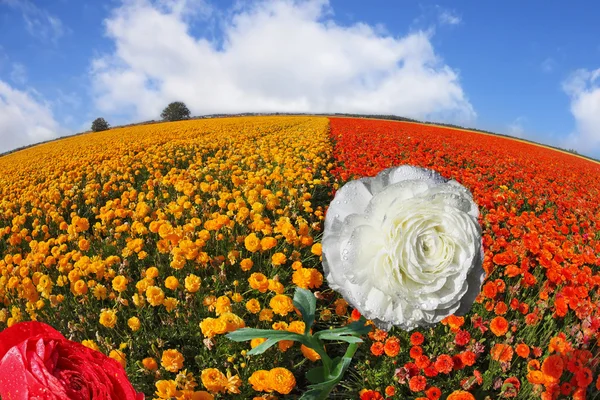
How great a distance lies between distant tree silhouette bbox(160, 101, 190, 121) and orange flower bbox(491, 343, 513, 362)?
47027 mm

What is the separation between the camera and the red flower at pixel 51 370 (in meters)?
0.69

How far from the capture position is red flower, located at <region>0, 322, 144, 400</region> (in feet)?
2.27

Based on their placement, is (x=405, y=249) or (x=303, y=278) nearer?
(x=405, y=249)

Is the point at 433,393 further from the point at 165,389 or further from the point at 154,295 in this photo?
the point at 154,295

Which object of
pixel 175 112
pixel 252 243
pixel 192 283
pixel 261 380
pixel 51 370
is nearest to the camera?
pixel 51 370

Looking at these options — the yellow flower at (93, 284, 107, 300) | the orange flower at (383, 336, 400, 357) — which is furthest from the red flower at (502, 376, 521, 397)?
the yellow flower at (93, 284, 107, 300)

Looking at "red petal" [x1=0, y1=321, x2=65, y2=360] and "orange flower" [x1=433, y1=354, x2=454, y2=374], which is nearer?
"red petal" [x1=0, y1=321, x2=65, y2=360]

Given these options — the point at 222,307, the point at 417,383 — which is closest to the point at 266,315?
→ the point at 222,307

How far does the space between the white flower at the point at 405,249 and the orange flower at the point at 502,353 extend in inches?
86.9

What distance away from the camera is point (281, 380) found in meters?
1.96

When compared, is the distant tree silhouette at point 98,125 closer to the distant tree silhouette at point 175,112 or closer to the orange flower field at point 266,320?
the distant tree silhouette at point 175,112

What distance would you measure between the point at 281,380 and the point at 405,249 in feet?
4.77

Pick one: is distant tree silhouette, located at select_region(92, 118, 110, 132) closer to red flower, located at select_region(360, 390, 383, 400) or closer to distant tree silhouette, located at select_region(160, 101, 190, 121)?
distant tree silhouette, located at select_region(160, 101, 190, 121)

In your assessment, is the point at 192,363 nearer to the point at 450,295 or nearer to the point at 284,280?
the point at 284,280
